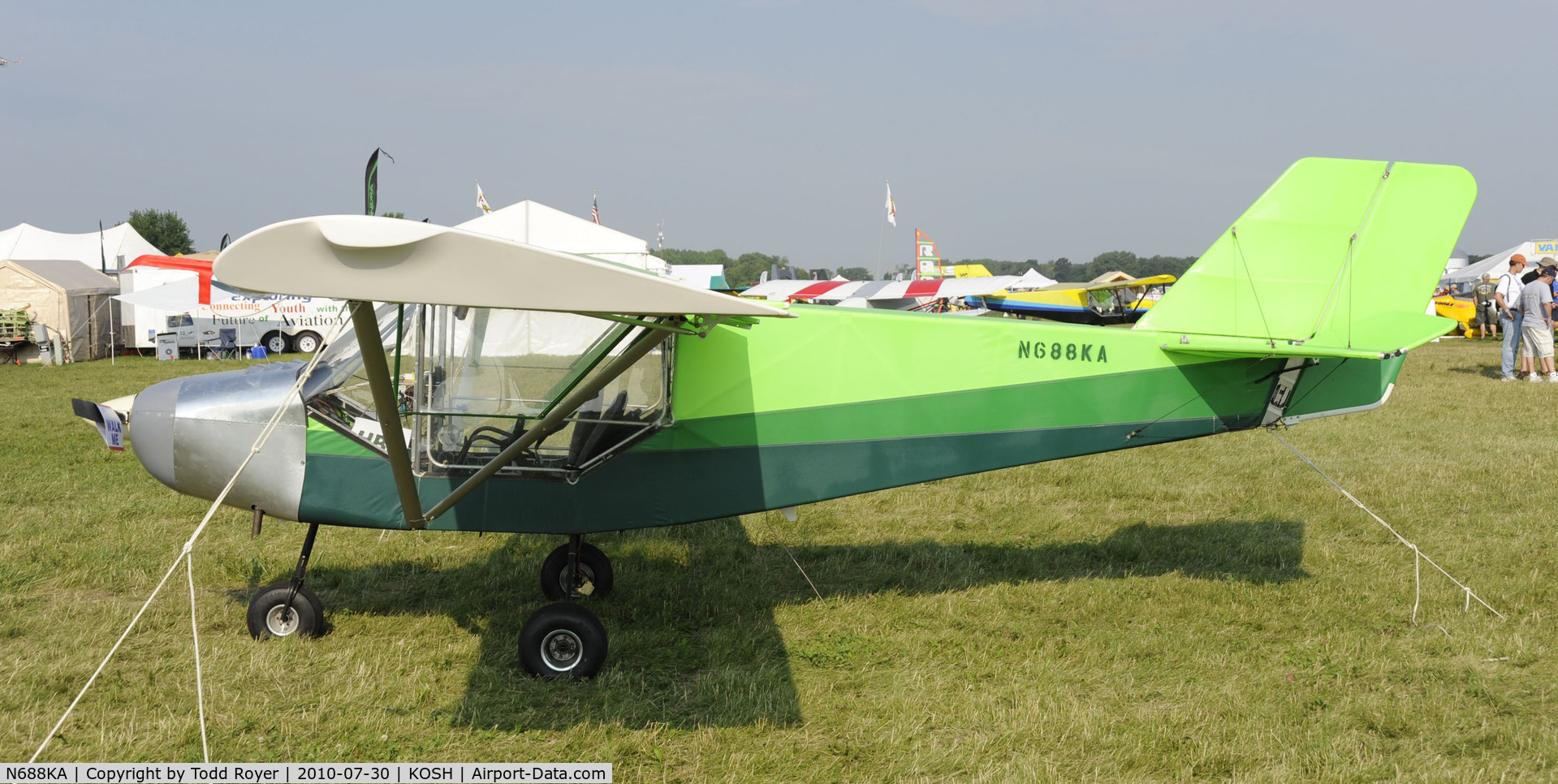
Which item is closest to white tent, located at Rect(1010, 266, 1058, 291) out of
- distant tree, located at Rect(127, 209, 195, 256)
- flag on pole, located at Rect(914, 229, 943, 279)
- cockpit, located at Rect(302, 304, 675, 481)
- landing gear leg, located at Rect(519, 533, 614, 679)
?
flag on pole, located at Rect(914, 229, 943, 279)

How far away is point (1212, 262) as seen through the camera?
551 cm

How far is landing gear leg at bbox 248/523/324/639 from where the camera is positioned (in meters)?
5.24

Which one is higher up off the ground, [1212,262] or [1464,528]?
[1212,262]

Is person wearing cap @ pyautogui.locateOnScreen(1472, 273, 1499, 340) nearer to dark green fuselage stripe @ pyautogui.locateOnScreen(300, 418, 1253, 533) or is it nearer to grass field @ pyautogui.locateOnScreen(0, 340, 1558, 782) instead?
grass field @ pyautogui.locateOnScreen(0, 340, 1558, 782)

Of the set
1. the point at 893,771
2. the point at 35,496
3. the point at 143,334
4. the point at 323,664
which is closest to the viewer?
the point at 893,771

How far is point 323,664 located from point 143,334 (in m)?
26.7

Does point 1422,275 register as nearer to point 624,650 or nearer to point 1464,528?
point 1464,528

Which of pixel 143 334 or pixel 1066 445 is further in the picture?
pixel 143 334

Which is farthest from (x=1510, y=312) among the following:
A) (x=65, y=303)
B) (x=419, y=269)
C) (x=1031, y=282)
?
(x=1031, y=282)

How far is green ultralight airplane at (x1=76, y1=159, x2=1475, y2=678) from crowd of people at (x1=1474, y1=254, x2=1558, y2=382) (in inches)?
492

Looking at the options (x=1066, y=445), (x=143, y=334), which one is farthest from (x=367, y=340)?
(x=143, y=334)

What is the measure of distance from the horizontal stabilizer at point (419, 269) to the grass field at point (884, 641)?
81.6 inches

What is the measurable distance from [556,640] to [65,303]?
26257 millimetres

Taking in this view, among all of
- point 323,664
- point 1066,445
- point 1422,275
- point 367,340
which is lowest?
point 323,664
